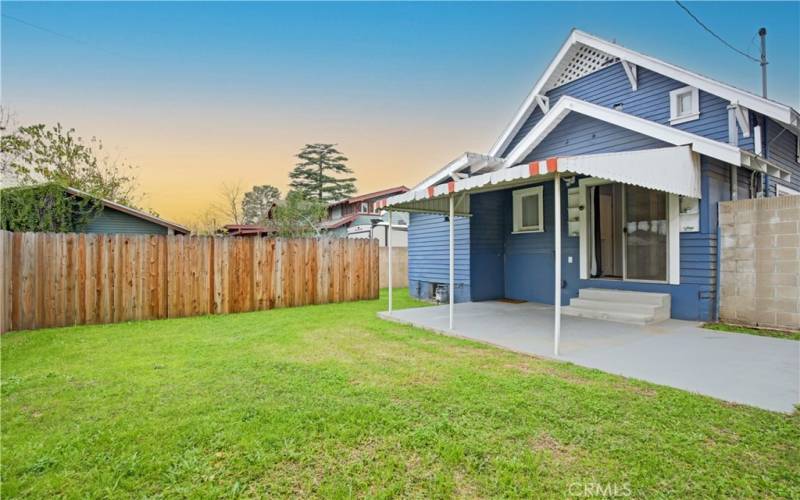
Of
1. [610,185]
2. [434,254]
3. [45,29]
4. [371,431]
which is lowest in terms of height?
[371,431]

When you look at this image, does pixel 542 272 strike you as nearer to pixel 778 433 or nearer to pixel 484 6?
pixel 778 433

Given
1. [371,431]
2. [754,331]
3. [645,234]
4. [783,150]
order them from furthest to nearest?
[783,150] < [645,234] < [754,331] < [371,431]

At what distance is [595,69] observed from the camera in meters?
8.81

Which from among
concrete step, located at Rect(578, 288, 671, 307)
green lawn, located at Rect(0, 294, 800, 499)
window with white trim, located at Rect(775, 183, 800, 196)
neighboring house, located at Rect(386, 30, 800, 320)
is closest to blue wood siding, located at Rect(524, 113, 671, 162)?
neighboring house, located at Rect(386, 30, 800, 320)

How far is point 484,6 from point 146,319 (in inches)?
418

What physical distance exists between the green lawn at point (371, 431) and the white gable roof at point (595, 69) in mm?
5803

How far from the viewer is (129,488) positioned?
83.5 inches

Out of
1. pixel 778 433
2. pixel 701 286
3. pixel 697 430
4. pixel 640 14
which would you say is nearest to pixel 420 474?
pixel 697 430

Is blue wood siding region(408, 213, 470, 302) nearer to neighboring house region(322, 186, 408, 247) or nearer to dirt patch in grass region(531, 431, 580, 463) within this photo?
neighboring house region(322, 186, 408, 247)

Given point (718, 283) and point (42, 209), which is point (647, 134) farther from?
point (42, 209)

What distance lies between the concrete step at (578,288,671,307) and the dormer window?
3.52 metres

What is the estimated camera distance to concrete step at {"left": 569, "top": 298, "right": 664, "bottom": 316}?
639 cm

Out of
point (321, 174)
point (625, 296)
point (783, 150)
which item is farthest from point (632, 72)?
point (321, 174)

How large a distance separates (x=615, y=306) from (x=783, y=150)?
496 centimetres
